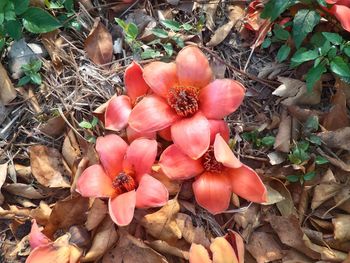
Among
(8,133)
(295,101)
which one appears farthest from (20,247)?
(295,101)

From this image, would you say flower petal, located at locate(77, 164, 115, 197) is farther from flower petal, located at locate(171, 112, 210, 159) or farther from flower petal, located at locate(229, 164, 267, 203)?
flower petal, located at locate(229, 164, 267, 203)

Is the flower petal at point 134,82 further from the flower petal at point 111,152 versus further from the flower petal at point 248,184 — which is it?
the flower petal at point 248,184

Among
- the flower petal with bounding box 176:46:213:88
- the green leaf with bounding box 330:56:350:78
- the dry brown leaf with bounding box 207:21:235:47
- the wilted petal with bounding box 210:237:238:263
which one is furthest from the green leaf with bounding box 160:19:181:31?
the wilted petal with bounding box 210:237:238:263

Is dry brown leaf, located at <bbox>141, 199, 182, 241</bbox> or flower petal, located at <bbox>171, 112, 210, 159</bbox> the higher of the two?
flower petal, located at <bbox>171, 112, 210, 159</bbox>

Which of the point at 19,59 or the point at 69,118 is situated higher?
the point at 19,59

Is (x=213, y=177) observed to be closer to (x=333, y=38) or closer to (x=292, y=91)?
(x=292, y=91)

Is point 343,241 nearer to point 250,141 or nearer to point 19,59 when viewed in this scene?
point 250,141

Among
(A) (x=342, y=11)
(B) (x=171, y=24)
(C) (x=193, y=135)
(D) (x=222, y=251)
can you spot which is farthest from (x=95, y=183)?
(A) (x=342, y=11)
